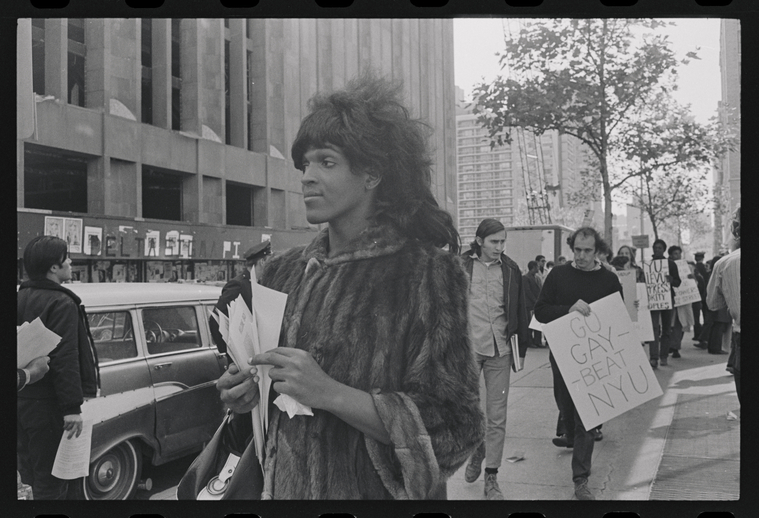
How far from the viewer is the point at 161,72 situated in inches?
145

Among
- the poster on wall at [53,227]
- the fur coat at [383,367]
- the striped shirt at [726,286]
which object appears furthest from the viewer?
the striped shirt at [726,286]

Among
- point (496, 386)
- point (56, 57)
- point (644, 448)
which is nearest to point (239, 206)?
point (56, 57)

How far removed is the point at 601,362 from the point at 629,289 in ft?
1.52

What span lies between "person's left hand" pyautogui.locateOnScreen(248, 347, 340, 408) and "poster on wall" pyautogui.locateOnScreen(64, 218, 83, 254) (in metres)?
1.29

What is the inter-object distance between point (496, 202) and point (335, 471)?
68.8 inches

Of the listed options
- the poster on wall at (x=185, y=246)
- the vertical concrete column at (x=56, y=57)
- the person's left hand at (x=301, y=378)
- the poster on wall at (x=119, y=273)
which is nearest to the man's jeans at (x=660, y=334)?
the person's left hand at (x=301, y=378)

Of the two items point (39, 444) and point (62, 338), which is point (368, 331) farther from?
point (39, 444)

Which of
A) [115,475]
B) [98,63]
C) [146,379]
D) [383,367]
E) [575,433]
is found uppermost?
[98,63]

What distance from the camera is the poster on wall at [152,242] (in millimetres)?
3572

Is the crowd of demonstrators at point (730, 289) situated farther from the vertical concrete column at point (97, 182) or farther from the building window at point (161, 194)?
the vertical concrete column at point (97, 182)

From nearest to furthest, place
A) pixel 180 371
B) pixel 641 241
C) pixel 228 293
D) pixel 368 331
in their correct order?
1. pixel 368 331
2. pixel 228 293
3. pixel 180 371
4. pixel 641 241

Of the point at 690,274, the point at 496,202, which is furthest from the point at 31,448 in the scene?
the point at 690,274

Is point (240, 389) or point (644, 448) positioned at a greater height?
point (240, 389)

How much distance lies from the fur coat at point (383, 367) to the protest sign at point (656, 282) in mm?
1604
